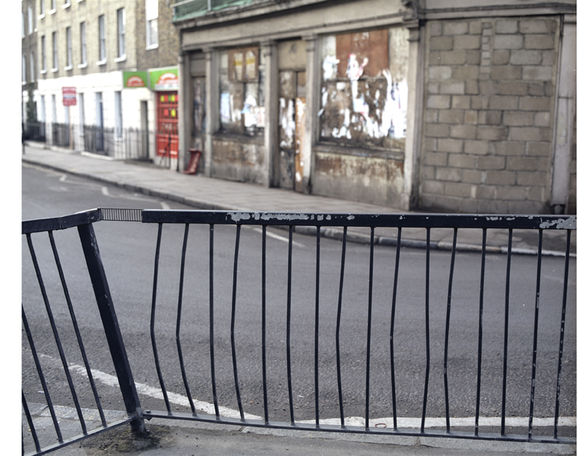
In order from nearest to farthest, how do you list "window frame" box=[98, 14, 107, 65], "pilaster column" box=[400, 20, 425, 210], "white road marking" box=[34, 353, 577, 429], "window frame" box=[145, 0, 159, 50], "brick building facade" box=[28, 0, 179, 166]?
"white road marking" box=[34, 353, 577, 429] < "brick building facade" box=[28, 0, 179, 166] < "window frame" box=[98, 14, 107, 65] < "window frame" box=[145, 0, 159, 50] < "pilaster column" box=[400, 20, 425, 210]

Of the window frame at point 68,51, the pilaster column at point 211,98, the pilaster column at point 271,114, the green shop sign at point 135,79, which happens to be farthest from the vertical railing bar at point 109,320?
the pilaster column at point 211,98

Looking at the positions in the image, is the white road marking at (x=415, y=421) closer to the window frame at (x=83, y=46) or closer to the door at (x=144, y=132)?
the window frame at (x=83, y=46)

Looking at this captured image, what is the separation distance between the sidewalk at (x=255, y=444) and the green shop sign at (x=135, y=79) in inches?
597

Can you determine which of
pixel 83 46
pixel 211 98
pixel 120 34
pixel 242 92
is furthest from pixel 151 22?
pixel 211 98

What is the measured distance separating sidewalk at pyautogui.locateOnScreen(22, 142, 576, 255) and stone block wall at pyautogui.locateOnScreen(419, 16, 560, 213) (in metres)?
1.61

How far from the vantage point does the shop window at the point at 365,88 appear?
15.0 m

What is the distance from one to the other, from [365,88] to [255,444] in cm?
1281

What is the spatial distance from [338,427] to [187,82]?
20749mm

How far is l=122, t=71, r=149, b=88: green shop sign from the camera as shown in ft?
62.6

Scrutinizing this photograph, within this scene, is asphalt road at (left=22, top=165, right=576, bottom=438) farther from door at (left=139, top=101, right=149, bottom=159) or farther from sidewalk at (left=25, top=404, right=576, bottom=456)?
door at (left=139, top=101, right=149, bottom=159)

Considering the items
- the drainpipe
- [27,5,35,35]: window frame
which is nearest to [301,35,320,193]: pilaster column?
the drainpipe

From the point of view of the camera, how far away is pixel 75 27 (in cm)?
842

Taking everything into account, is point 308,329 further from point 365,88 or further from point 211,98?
point 211,98
